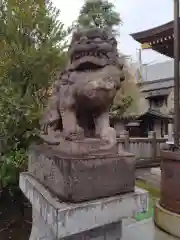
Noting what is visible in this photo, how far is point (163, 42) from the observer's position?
5285 mm

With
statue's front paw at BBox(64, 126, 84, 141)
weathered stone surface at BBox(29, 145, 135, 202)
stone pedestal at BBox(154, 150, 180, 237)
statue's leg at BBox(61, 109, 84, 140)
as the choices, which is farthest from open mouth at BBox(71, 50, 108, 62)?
stone pedestal at BBox(154, 150, 180, 237)

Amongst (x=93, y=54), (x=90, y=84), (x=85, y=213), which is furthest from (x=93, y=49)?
(x=85, y=213)

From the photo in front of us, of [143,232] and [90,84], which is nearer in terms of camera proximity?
[90,84]

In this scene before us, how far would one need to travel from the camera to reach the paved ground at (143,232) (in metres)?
2.46

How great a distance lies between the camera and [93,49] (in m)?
1.63

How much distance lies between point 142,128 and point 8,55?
10469 mm

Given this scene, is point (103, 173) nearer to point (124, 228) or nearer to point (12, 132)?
point (124, 228)

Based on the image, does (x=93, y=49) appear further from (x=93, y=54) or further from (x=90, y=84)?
(x=90, y=84)

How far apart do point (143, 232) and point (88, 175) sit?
1572mm

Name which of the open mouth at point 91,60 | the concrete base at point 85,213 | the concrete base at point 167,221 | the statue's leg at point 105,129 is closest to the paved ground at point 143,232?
the concrete base at point 167,221

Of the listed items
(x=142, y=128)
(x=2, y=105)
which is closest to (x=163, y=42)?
(x=2, y=105)

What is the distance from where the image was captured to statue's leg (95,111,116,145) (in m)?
1.67

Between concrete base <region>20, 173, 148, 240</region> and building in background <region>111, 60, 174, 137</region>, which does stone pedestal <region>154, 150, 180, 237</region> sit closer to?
concrete base <region>20, 173, 148, 240</region>

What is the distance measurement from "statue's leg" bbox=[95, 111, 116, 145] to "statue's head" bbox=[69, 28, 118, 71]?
1.20 feet
